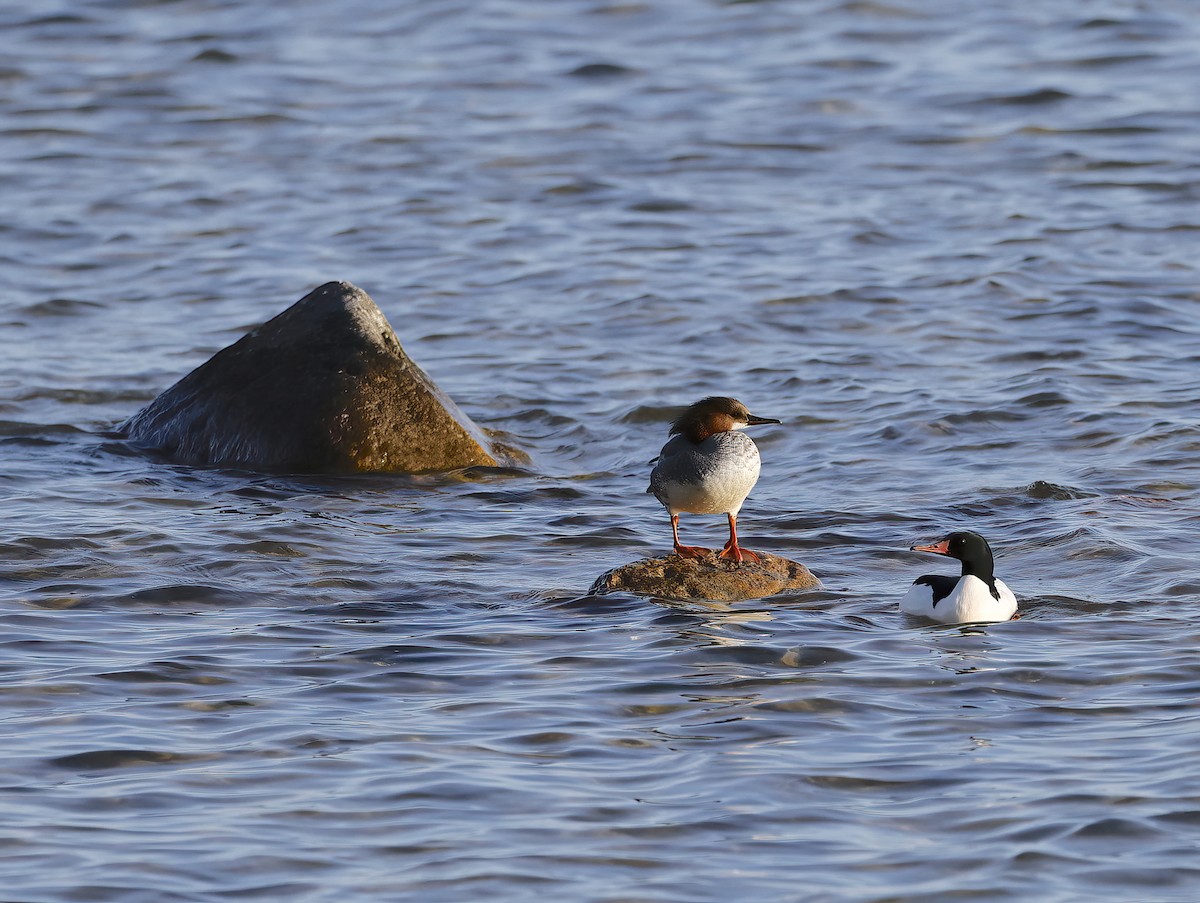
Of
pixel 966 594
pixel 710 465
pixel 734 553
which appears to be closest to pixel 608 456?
pixel 734 553

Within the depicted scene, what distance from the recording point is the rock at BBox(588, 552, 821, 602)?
7951mm

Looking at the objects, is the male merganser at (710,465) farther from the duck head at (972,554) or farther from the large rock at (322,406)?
the large rock at (322,406)

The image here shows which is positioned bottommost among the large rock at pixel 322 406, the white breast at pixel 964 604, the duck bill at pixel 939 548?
the white breast at pixel 964 604

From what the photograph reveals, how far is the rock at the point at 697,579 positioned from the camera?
7.95 m

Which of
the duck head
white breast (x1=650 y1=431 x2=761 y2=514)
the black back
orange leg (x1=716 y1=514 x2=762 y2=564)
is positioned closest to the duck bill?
the duck head

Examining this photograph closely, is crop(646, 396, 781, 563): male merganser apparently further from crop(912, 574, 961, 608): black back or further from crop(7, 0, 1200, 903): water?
crop(912, 574, 961, 608): black back

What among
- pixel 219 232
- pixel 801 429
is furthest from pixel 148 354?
pixel 801 429

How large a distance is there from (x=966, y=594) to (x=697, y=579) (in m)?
1.20

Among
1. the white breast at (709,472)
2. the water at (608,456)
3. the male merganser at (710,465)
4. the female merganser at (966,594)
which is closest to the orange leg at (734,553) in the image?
Answer: the male merganser at (710,465)

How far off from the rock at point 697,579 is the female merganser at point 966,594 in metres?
0.62

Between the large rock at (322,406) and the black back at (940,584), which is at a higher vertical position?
the large rock at (322,406)

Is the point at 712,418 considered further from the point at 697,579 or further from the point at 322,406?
the point at 322,406

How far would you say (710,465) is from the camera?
781cm

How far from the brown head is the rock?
1.90ft
